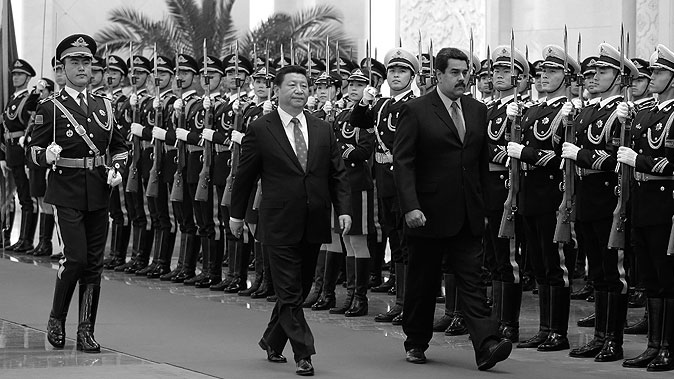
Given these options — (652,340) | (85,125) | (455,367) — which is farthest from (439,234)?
(85,125)

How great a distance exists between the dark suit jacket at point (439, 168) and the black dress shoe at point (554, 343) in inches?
40.7

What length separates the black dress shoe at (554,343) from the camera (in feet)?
28.4

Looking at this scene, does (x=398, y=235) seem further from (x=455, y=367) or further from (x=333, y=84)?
(x=455, y=367)

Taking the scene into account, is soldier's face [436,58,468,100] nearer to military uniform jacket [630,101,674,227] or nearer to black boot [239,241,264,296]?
military uniform jacket [630,101,674,227]

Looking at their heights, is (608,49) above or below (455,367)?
above

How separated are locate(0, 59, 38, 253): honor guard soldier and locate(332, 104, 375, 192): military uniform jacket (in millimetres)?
4903

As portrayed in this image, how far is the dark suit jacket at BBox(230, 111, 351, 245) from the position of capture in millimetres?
7965

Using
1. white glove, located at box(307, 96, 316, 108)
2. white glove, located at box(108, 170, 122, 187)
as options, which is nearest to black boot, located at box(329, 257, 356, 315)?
white glove, located at box(307, 96, 316, 108)

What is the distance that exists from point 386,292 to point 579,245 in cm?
168

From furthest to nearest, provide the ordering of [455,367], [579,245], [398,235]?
[579,245], [398,235], [455,367]

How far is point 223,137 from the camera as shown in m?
11.8

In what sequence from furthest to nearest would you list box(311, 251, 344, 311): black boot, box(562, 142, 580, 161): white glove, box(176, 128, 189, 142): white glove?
box(176, 128, 189, 142): white glove → box(311, 251, 344, 311): black boot → box(562, 142, 580, 161): white glove

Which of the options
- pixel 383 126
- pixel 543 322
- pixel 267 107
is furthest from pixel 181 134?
pixel 543 322

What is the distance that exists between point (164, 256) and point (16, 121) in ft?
9.50
